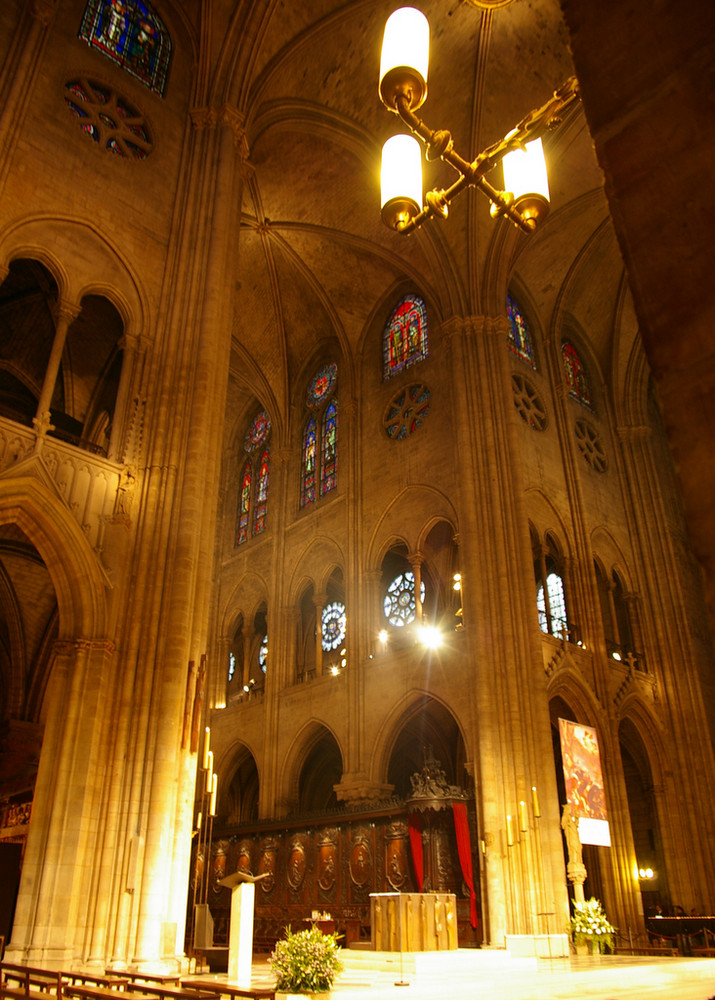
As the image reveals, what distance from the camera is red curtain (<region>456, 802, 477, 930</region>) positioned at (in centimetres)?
1497

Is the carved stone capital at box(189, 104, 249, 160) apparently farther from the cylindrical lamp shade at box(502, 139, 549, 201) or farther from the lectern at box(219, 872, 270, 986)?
the lectern at box(219, 872, 270, 986)

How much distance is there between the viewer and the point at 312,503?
78.4 feet

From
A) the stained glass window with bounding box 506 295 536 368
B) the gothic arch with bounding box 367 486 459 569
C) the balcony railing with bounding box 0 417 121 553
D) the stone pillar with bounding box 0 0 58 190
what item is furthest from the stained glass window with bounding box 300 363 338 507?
the stone pillar with bounding box 0 0 58 190

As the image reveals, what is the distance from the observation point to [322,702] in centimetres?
2058

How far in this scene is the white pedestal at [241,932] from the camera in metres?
8.37

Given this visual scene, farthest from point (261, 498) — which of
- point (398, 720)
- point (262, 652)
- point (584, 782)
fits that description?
point (584, 782)

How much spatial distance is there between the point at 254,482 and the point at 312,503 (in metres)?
4.02

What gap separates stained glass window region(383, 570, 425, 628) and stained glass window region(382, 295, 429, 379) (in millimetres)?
5959

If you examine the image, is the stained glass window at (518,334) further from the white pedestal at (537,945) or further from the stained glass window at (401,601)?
the white pedestal at (537,945)

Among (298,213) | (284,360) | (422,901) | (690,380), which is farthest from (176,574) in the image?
(284,360)

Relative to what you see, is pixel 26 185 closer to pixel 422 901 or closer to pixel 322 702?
pixel 422 901

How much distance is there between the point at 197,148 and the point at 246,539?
14073mm

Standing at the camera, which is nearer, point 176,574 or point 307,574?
point 176,574

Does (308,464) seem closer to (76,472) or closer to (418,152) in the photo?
(76,472)
